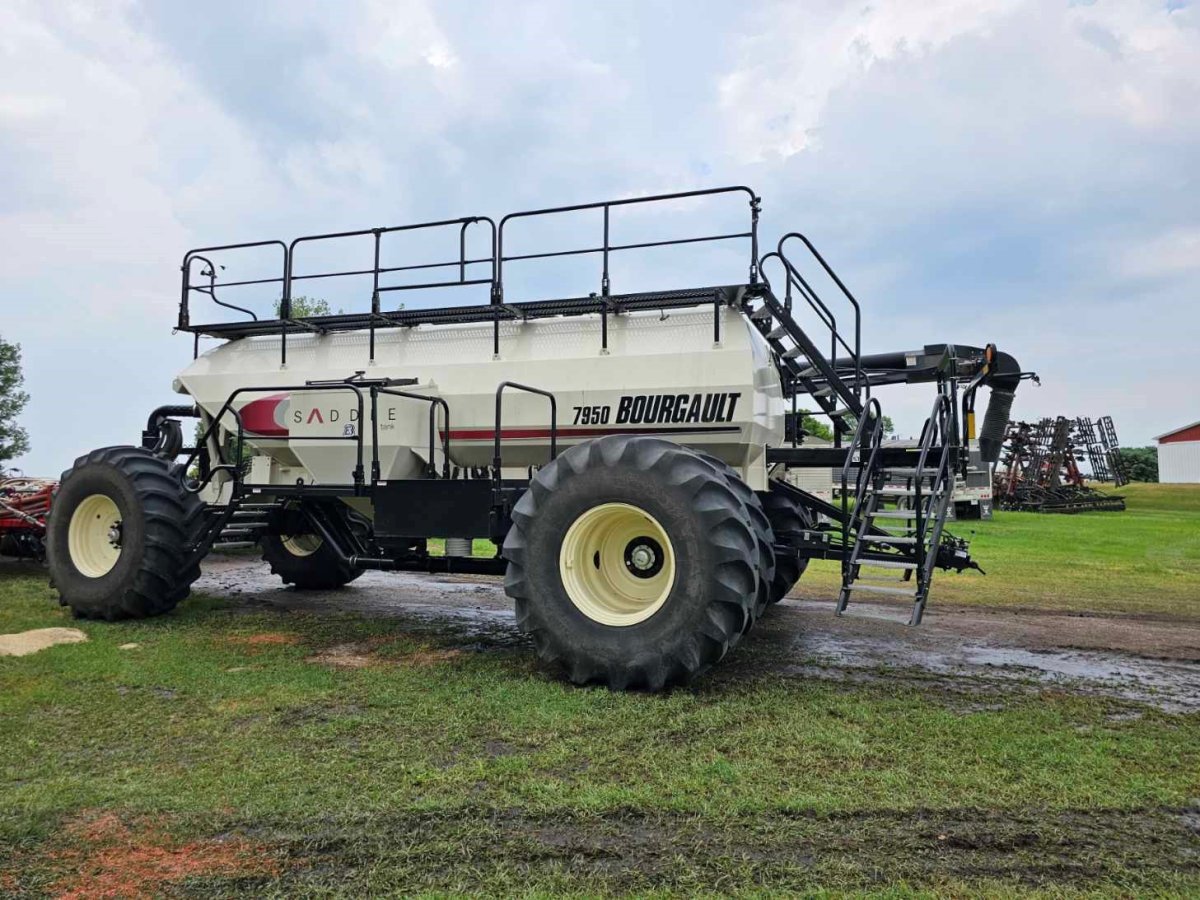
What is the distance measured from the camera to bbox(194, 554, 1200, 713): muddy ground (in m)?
6.32

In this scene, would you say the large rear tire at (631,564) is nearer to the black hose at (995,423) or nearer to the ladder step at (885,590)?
the ladder step at (885,590)

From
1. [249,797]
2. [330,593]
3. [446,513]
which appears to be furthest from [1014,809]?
[330,593]

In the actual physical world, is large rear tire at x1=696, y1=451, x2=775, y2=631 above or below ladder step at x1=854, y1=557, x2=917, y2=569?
above

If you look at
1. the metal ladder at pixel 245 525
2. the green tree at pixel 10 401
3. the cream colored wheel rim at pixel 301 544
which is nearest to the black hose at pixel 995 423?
the metal ladder at pixel 245 525

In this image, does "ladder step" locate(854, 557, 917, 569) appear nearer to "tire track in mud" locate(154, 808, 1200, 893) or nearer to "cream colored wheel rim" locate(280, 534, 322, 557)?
"tire track in mud" locate(154, 808, 1200, 893)

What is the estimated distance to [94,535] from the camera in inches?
342

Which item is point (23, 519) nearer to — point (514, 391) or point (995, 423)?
point (514, 391)

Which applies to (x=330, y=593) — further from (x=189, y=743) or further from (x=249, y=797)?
(x=249, y=797)

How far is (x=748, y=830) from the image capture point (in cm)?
357

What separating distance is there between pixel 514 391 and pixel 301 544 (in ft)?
15.6

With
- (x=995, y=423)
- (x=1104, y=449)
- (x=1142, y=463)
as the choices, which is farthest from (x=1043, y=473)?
(x=1142, y=463)

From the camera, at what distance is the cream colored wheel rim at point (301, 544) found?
1073cm

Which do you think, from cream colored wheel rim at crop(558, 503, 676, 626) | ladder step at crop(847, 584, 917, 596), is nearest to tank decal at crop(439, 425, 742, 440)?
cream colored wheel rim at crop(558, 503, 676, 626)

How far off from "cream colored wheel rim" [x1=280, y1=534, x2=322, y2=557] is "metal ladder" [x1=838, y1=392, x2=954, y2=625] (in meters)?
6.79
